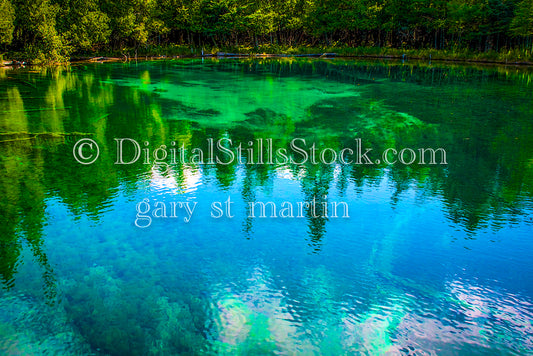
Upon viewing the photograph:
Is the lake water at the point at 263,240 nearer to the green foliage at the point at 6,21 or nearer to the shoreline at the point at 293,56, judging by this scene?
the green foliage at the point at 6,21

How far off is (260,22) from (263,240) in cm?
6233

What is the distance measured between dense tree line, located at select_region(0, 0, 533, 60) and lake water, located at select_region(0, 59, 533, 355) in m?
34.4

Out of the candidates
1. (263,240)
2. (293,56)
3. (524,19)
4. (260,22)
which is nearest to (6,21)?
(260,22)

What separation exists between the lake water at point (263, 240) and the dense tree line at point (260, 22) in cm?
3442

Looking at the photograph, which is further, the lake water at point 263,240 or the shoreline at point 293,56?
the shoreline at point 293,56

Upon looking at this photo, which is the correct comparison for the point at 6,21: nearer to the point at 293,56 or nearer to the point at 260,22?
the point at 260,22

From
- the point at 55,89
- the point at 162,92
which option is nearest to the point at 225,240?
the point at 162,92

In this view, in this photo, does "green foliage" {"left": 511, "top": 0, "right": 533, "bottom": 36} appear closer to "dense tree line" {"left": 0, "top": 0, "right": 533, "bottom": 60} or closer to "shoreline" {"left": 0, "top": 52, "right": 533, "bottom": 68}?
"dense tree line" {"left": 0, "top": 0, "right": 533, "bottom": 60}

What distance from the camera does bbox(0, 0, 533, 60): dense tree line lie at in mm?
43531

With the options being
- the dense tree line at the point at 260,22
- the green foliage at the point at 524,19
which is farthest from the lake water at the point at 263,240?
the dense tree line at the point at 260,22

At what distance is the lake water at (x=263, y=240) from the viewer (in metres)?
5.33

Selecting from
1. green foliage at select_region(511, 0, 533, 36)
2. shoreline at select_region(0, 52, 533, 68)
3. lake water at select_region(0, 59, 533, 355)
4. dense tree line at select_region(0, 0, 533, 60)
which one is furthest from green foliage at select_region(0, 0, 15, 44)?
green foliage at select_region(511, 0, 533, 36)

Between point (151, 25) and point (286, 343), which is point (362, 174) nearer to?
point (286, 343)

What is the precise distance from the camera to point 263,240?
7.67 m
